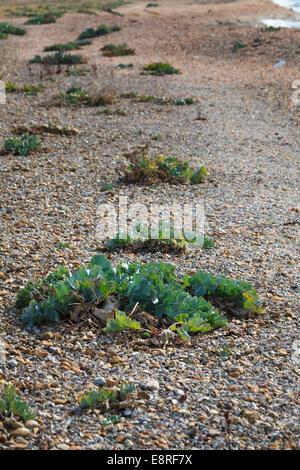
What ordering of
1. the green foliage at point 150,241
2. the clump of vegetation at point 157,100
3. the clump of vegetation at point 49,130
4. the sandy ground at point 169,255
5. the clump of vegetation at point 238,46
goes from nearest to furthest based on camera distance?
the sandy ground at point 169,255 < the green foliage at point 150,241 < the clump of vegetation at point 49,130 < the clump of vegetation at point 157,100 < the clump of vegetation at point 238,46

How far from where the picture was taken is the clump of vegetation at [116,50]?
1878cm

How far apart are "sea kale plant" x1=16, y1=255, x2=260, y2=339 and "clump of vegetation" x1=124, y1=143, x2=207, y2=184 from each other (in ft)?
10.8

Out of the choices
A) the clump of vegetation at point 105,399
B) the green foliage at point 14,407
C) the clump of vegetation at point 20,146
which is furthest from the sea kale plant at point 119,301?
the clump of vegetation at point 20,146

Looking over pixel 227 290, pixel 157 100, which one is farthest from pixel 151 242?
pixel 157 100

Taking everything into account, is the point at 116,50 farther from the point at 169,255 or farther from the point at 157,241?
the point at 169,255

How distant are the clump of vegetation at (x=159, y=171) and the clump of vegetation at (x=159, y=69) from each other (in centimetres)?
874

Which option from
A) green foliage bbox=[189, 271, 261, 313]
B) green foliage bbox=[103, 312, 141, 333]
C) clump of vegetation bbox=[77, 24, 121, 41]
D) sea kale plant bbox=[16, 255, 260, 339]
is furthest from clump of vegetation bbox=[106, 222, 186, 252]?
clump of vegetation bbox=[77, 24, 121, 41]

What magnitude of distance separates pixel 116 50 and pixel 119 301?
53.5 feet

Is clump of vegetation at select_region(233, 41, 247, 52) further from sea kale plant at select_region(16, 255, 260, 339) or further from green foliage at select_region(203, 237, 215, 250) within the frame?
sea kale plant at select_region(16, 255, 260, 339)

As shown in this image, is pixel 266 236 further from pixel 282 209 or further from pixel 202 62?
pixel 202 62

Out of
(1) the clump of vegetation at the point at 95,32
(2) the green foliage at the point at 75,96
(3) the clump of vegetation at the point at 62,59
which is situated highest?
(1) the clump of vegetation at the point at 95,32

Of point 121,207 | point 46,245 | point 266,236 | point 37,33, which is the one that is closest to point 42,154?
point 121,207

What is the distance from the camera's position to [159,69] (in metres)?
15.9

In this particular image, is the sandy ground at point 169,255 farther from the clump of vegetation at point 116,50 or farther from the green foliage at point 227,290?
the clump of vegetation at point 116,50
